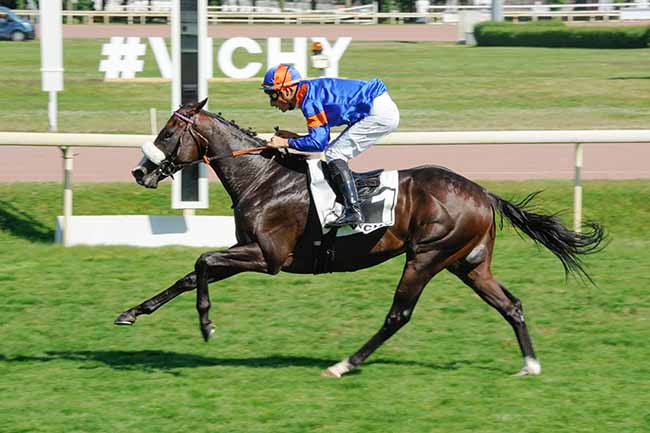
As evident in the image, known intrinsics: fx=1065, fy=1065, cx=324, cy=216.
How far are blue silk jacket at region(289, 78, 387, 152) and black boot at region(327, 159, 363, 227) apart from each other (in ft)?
0.55

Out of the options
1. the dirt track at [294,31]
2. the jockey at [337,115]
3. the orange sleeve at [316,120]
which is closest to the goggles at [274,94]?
the jockey at [337,115]

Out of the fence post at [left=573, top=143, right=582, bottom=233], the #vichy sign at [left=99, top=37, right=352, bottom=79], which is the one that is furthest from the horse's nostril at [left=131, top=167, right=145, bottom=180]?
the #vichy sign at [left=99, top=37, right=352, bottom=79]

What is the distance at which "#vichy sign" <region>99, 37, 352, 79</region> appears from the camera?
1992cm

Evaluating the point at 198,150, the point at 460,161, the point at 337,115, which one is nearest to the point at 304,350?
the point at 198,150

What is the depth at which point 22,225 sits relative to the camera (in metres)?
9.52

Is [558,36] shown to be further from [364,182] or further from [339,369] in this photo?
[339,369]

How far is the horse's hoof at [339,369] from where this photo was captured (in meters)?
5.75

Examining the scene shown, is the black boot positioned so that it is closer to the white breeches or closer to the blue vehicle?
the white breeches

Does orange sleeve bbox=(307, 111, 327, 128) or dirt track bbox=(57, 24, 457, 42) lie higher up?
dirt track bbox=(57, 24, 457, 42)

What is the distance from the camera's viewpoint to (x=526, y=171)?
11898mm

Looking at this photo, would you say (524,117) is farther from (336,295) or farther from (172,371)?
(172,371)

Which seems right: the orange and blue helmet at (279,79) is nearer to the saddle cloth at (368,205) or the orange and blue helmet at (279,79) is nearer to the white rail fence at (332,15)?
the saddle cloth at (368,205)

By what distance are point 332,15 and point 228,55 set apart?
2050cm

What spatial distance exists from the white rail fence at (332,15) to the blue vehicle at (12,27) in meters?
4.23
